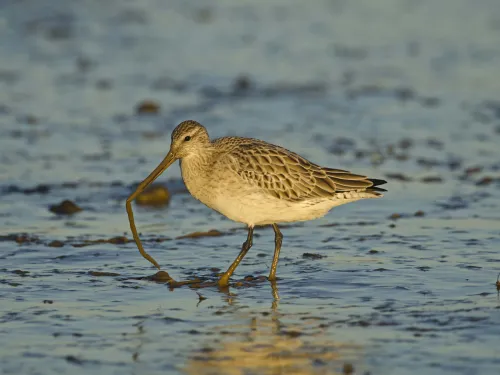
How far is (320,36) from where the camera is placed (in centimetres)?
2108

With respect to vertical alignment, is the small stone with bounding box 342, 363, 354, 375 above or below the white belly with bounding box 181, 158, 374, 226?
below

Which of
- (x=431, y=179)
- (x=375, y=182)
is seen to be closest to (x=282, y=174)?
(x=375, y=182)

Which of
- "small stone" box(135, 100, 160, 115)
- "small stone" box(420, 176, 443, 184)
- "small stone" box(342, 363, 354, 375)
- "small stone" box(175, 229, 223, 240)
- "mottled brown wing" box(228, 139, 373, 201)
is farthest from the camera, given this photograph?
"small stone" box(135, 100, 160, 115)

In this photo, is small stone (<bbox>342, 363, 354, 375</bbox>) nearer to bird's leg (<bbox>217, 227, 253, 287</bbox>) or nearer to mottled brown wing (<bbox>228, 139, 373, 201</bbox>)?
bird's leg (<bbox>217, 227, 253, 287</bbox>)

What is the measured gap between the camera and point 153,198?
472 inches

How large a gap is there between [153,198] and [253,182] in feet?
9.25

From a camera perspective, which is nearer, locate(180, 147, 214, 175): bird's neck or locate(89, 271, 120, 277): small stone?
locate(89, 271, 120, 277): small stone

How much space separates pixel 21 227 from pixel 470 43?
11779 mm

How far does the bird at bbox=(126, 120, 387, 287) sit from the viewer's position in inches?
369

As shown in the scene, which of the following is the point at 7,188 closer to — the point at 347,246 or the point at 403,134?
the point at 347,246

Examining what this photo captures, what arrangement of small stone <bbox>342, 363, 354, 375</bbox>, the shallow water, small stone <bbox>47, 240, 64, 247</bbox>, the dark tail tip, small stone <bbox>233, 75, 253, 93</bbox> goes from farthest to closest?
small stone <bbox>233, 75, 253, 93</bbox> < small stone <bbox>47, 240, 64, 247</bbox> < the dark tail tip < the shallow water < small stone <bbox>342, 363, 354, 375</bbox>

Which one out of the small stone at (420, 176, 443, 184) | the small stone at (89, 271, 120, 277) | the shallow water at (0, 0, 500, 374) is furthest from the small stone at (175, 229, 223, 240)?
the small stone at (420, 176, 443, 184)

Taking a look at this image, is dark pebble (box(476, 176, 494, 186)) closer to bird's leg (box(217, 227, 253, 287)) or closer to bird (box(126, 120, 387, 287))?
bird (box(126, 120, 387, 287))

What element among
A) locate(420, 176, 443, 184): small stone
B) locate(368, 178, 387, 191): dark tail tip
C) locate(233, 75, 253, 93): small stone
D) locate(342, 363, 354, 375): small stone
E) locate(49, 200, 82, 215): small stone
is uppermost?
locate(233, 75, 253, 93): small stone
